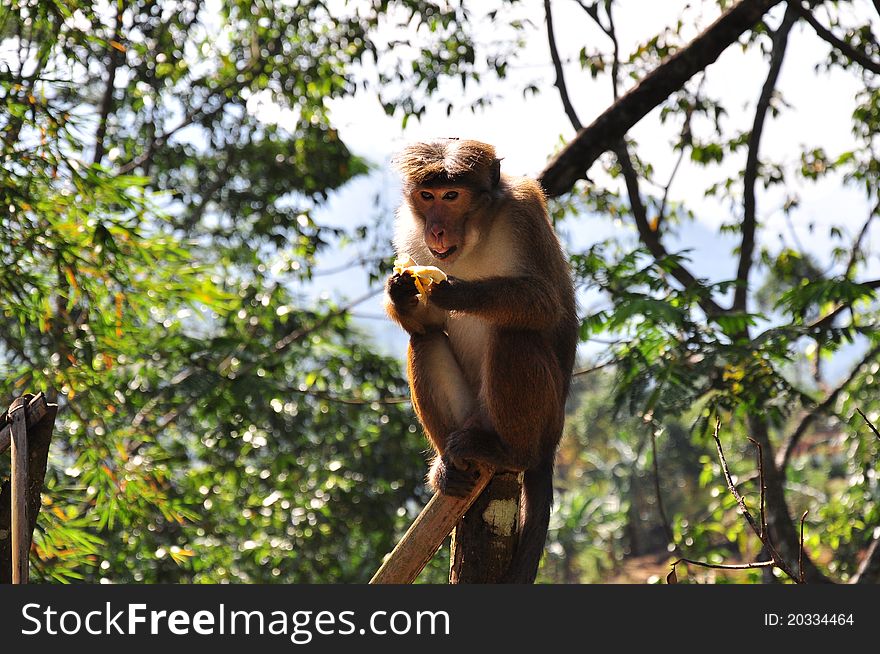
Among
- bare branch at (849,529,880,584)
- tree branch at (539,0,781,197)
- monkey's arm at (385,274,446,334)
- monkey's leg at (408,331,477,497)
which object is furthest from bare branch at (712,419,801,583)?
bare branch at (849,529,880,584)

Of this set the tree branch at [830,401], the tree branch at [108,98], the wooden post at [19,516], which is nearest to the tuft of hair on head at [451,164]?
the wooden post at [19,516]

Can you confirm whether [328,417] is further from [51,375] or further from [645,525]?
[645,525]

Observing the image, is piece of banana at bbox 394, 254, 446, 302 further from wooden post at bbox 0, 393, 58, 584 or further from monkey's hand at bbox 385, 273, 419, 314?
wooden post at bbox 0, 393, 58, 584

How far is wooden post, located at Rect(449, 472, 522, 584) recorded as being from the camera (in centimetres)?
356

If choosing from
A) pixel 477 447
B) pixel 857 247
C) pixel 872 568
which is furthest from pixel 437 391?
pixel 857 247

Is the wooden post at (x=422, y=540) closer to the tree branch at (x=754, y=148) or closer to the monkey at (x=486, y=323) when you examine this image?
the monkey at (x=486, y=323)

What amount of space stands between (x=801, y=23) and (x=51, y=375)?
21.4 ft

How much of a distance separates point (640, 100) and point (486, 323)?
201 cm

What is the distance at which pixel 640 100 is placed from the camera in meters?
5.34

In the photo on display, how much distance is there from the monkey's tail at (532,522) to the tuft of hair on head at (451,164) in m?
1.30

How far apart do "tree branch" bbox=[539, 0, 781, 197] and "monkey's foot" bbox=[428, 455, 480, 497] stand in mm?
2051

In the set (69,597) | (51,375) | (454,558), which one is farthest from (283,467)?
(69,597)

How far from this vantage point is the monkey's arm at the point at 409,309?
3.76 metres

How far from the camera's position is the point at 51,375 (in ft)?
16.5
